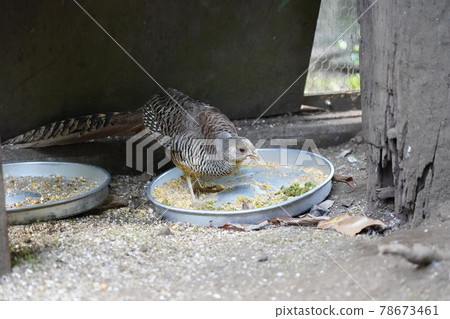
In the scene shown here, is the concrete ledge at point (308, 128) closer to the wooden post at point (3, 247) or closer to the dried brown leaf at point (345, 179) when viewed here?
the dried brown leaf at point (345, 179)

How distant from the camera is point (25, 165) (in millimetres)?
4379

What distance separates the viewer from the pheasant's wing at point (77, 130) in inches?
177

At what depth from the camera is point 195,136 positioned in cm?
424

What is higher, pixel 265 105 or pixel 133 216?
pixel 265 105

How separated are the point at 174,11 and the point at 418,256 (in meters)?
3.07

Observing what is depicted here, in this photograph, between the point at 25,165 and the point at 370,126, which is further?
the point at 25,165

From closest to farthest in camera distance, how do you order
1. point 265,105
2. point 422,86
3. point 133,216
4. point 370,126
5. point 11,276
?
point 11,276, point 422,86, point 370,126, point 133,216, point 265,105

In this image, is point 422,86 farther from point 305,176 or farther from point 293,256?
point 305,176

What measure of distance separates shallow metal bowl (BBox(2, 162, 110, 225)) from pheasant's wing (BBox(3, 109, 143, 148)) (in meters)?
0.22

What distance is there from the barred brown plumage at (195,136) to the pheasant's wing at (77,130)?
222 mm

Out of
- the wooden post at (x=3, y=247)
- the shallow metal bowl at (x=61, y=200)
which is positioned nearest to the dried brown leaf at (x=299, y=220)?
the shallow metal bowl at (x=61, y=200)

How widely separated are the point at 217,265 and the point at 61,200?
140 centimetres

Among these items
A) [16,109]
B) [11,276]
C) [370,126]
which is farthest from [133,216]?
[370,126]

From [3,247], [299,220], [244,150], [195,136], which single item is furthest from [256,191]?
[3,247]
